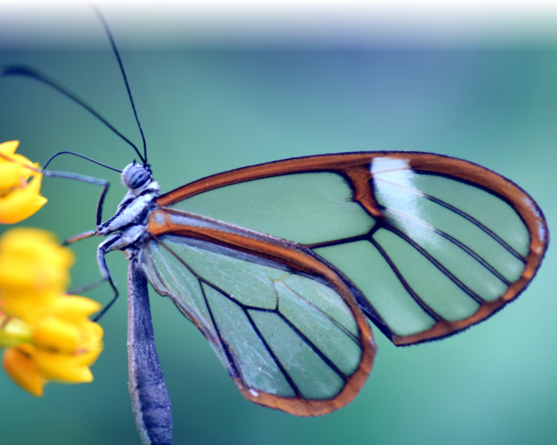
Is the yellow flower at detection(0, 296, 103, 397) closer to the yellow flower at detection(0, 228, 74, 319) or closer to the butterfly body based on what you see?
the yellow flower at detection(0, 228, 74, 319)

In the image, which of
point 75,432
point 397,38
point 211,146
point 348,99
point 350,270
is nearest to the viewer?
point 350,270

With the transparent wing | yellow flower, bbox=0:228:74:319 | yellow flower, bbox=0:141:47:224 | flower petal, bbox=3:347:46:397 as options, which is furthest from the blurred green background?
yellow flower, bbox=0:228:74:319

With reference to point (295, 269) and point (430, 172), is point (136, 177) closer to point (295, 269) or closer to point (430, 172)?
point (295, 269)

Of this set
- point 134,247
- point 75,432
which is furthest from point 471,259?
point 75,432

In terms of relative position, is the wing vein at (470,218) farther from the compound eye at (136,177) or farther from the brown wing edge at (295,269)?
the compound eye at (136,177)

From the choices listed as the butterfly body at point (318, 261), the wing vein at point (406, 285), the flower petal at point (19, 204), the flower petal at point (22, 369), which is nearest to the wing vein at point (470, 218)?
the butterfly body at point (318, 261)

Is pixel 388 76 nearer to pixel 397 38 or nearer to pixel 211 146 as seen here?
pixel 397 38

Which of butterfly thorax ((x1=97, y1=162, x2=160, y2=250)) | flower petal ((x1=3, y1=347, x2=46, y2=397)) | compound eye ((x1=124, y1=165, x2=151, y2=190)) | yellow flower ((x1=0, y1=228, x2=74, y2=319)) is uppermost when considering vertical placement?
compound eye ((x1=124, y1=165, x2=151, y2=190))

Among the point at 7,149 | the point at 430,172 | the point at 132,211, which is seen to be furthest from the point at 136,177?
the point at 430,172
